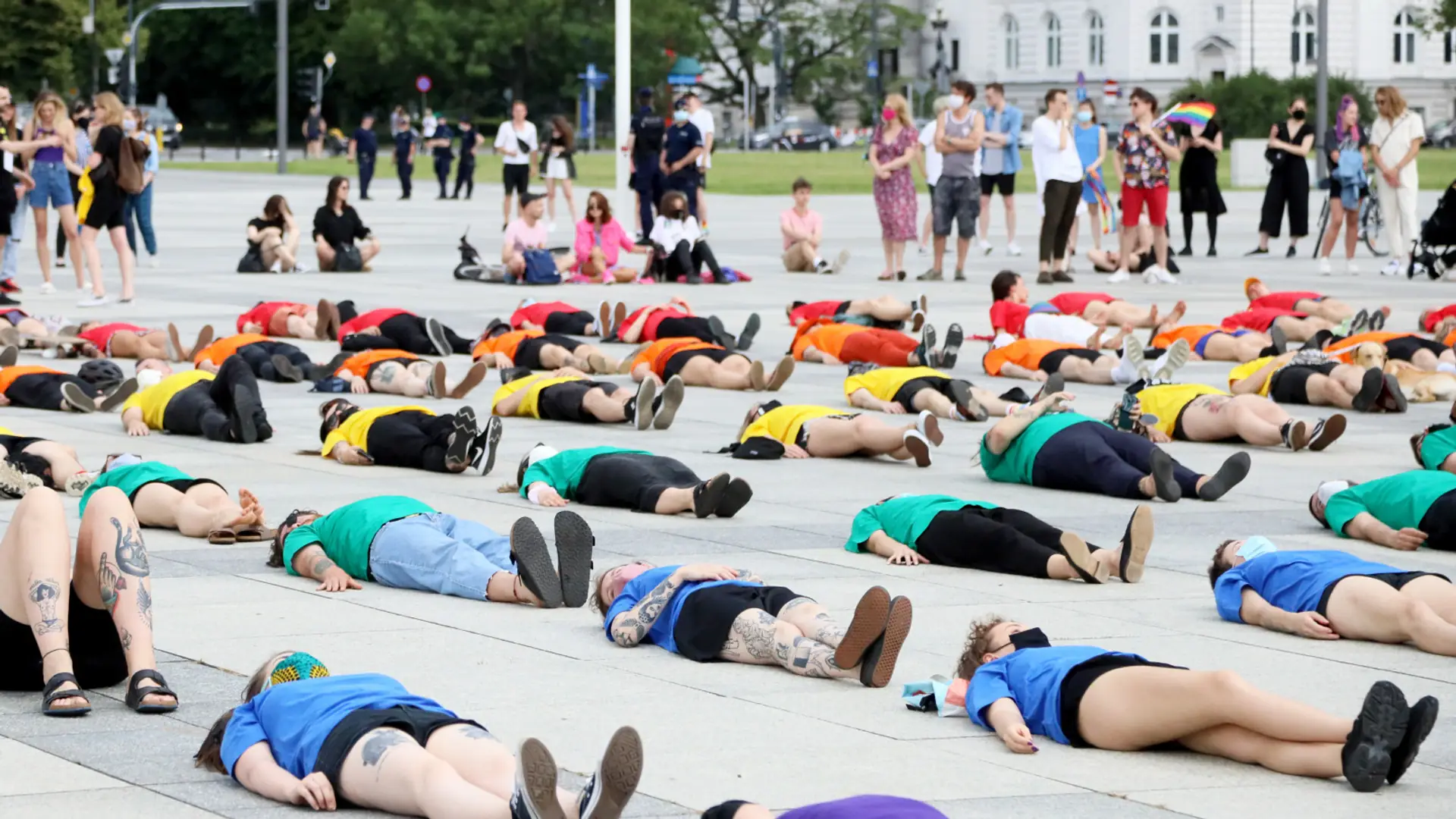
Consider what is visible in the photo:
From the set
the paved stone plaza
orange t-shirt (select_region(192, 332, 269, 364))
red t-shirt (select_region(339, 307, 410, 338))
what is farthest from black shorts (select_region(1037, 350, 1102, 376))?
orange t-shirt (select_region(192, 332, 269, 364))

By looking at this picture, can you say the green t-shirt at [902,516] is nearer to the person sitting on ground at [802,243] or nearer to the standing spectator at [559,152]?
the person sitting on ground at [802,243]

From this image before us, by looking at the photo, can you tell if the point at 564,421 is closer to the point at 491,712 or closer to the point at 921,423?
the point at 921,423

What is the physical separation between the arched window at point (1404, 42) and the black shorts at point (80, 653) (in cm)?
10356

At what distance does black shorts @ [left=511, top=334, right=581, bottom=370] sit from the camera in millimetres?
14469

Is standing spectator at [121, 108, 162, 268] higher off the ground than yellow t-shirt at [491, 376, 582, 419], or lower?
higher

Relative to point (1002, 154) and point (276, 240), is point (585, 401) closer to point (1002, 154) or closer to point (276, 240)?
point (276, 240)

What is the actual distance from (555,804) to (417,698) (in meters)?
0.90

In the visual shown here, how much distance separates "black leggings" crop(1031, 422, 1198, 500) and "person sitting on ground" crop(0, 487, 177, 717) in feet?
16.4

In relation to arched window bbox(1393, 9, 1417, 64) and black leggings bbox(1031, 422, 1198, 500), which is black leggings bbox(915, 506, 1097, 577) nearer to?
black leggings bbox(1031, 422, 1198, 500)

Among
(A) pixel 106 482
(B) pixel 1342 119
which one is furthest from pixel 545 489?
(B) pixel 1342 119

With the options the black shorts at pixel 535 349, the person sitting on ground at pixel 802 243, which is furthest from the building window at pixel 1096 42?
the black shorts at pixel 535 349

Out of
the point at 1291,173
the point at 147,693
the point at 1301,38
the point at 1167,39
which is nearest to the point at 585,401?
the point at 147,693

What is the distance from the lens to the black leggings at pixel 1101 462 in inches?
377

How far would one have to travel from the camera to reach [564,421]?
12.5m
